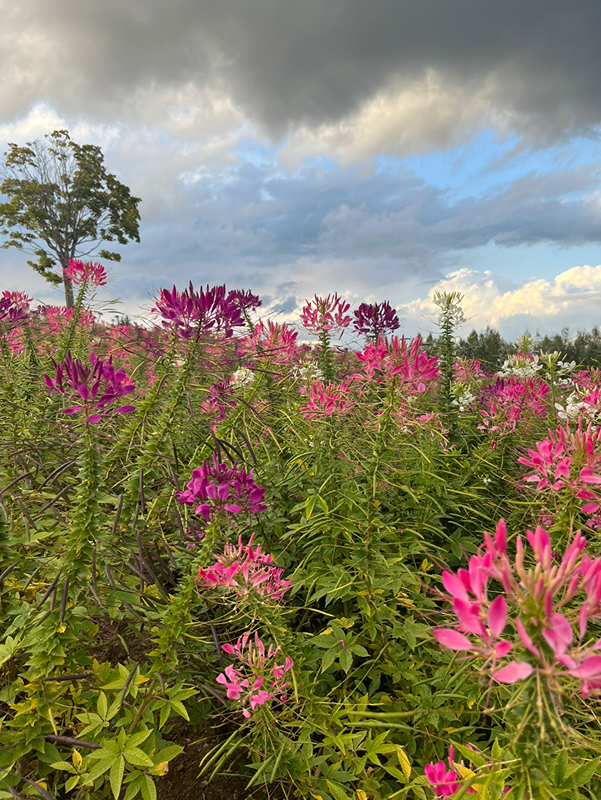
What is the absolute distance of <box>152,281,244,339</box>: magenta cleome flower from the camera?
177cm

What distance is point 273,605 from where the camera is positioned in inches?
55.2

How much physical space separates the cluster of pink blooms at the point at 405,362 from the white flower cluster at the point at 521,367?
7.42 ft

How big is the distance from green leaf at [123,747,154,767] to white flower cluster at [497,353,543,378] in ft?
11.8

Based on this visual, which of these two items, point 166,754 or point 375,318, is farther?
point 375,318

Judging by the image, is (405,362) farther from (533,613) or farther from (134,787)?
(134,787)

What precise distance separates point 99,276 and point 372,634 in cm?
328

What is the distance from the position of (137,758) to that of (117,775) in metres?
0.06

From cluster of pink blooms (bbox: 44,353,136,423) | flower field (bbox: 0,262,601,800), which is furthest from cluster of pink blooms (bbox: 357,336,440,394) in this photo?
cluster of pink blooms (bbox: 44,353,136,423)

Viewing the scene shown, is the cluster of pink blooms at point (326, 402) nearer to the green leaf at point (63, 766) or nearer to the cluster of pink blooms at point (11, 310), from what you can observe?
the green leaf at point (63, 766)

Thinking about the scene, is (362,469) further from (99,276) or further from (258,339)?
(99,276)

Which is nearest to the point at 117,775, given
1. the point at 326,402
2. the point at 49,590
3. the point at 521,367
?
the point at 49,590

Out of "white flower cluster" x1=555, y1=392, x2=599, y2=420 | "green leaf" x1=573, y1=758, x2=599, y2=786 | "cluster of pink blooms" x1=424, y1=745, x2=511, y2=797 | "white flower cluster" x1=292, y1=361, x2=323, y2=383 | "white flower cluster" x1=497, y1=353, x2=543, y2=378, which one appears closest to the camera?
"green leaf" x1=573, y1=758, x2=599, y2=786

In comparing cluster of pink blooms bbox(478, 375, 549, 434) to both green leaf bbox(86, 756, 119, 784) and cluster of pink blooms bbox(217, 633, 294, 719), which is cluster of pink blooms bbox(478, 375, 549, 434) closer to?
cluster of pink blooms bbox(217, 633, 294, 719)

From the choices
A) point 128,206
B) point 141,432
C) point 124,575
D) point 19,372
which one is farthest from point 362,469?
point 128,206
